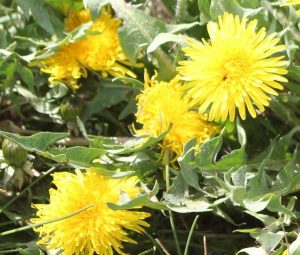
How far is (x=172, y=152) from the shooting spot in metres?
1.82

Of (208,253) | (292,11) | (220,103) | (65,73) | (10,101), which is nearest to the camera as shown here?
(220,103)

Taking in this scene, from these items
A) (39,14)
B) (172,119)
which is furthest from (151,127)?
(39,14)

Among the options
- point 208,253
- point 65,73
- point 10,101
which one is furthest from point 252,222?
point 10,101

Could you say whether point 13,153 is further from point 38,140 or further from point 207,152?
point 207,152

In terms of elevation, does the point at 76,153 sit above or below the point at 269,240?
above

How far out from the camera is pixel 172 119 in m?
1.79

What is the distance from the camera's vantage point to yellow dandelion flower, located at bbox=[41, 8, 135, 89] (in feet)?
6.61

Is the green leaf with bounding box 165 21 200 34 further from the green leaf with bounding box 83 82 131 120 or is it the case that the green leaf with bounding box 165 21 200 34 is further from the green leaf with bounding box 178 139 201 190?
the green leaf with bounding box 178 139 201 190

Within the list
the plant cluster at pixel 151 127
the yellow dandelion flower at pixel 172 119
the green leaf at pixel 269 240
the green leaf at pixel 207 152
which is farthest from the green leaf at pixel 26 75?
the green leaf at pixel 269 240

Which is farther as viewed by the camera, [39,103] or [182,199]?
[39,103]

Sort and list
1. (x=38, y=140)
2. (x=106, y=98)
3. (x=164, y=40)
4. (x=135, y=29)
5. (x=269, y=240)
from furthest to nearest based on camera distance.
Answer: (x=106, y=98) < (x=135, y=29) < (x=164, y=40) < (x=38, y=140) < (x=269, y=240)

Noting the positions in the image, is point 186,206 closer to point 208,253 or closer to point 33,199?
point 208,253

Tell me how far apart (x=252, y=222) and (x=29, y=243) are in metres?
0.61

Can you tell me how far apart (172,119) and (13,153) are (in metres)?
0.42
